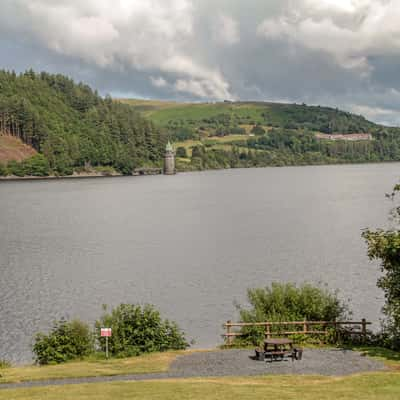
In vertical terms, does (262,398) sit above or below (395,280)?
below

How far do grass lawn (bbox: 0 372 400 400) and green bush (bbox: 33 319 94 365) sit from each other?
6.94 m

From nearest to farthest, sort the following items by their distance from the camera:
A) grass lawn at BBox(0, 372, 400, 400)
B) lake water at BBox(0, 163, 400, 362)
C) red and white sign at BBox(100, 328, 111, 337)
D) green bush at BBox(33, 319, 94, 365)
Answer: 1. grass lawn at BBox(0, 372, 400, 400)
2. red and white sign at BBox(100, 328, 111, 337)
3. green bush at BBox(33, 319, 94, 365)
4. lake water at BBox(0, 163, 400, 362)

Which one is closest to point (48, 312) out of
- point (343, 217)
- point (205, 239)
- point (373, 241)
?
point (373, 241)

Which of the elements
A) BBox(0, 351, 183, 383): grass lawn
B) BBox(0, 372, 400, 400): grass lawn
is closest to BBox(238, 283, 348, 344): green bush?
BBox(0, 351, 183, 383): grass lawn

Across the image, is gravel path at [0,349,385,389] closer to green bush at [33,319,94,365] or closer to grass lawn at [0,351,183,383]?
grass lawn at [0,351,183,383]

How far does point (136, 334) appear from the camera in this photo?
32219 millimetres

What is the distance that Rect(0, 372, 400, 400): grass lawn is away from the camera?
71.8 ft

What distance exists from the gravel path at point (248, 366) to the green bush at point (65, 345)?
5.53 metres

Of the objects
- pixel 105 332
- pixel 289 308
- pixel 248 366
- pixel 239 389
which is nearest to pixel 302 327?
pixel 289 308

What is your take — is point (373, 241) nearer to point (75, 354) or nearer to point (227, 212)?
point (75, 354)

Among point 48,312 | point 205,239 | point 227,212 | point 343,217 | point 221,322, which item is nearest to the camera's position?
point 221,322

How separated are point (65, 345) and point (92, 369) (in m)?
4.56

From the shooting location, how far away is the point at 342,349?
1221 inches

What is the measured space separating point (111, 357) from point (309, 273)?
31.5 metres
